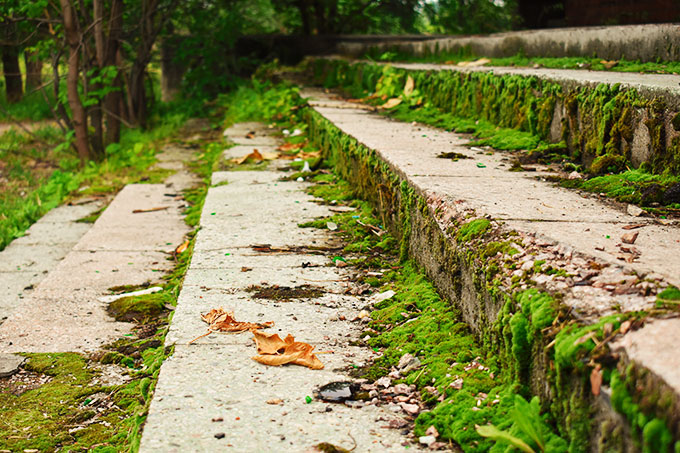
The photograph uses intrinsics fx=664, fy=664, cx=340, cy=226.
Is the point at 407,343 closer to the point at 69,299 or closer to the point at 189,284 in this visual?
the point at 189,284

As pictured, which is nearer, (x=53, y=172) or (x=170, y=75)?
(x=53, y=172)

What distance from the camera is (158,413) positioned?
4.43 ft

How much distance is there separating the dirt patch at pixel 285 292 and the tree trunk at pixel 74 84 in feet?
17.4

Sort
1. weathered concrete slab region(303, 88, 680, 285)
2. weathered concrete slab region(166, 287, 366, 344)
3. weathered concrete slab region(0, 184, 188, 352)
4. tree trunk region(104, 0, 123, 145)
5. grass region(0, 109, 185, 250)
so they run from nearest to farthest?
weathered concrete slab region(303, 88, 680, 285) < weathered concrete slab region(166, 287, 366, 344) < weathered concrete slab region(0, 184, 188, 352) < grass region(0, 109, 185, 250) < tree trunk region(104, 0, 123, 145)

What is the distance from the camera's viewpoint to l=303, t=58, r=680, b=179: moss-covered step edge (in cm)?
212

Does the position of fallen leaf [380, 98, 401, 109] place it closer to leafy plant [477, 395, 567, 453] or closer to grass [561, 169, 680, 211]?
grass [561, 169, 680, 211]

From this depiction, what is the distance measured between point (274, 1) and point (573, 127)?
1123 centimetres

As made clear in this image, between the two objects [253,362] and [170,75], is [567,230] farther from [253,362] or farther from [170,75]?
[170,75]

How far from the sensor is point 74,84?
6703mm

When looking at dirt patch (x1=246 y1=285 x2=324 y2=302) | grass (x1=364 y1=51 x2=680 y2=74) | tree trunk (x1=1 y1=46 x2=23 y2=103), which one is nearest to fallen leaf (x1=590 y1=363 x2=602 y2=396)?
dirt patch (x1=246 y1=285 x2=324 y2=302)

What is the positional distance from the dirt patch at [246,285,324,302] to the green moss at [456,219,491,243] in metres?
0.53

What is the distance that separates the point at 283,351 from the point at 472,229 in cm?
58

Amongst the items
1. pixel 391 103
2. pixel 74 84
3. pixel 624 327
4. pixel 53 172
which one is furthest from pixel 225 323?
pixel 74 84

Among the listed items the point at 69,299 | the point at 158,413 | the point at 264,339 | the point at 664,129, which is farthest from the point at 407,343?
the point at 69,299
